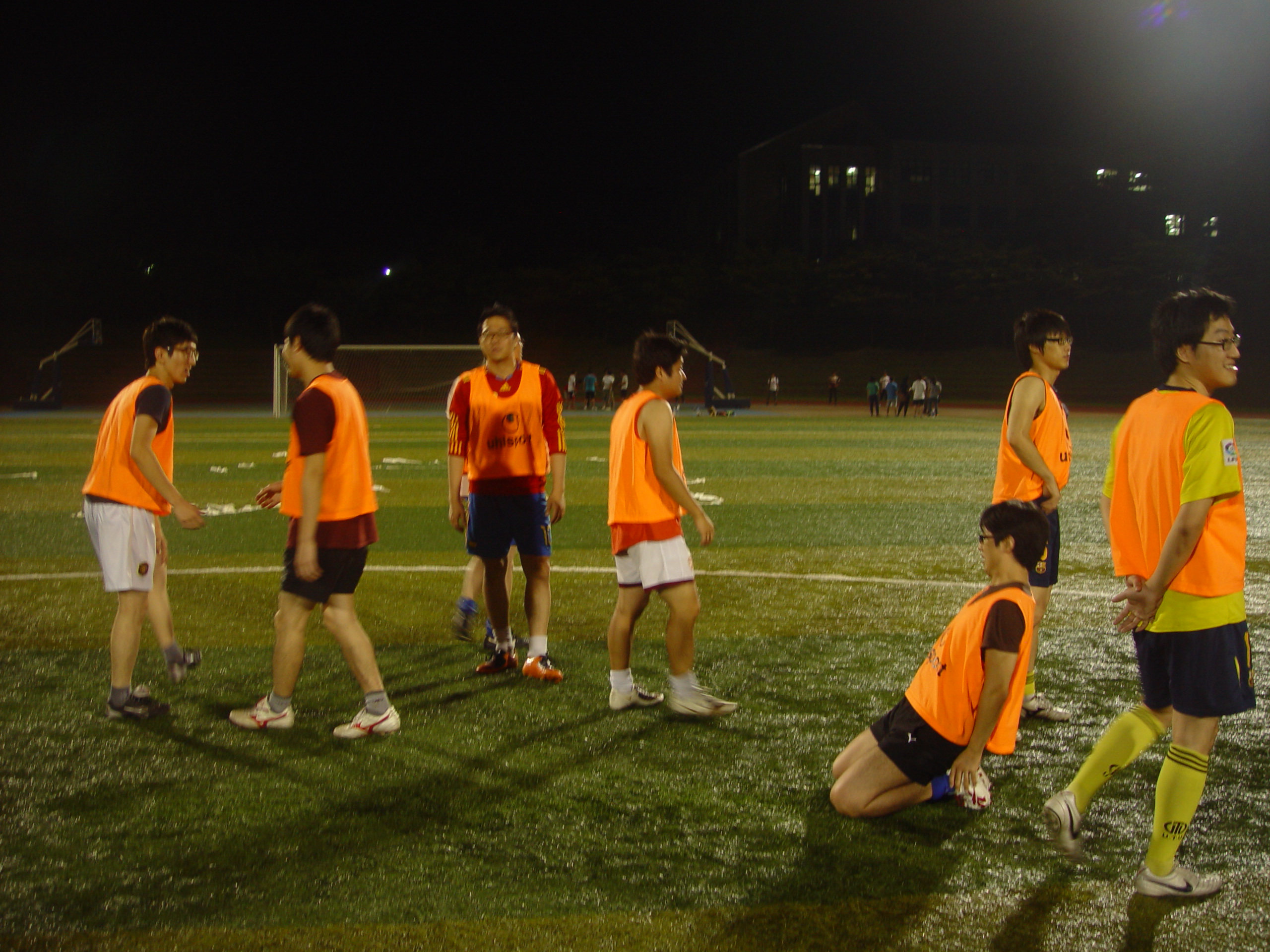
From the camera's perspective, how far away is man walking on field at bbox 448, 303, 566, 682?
18.0 feet

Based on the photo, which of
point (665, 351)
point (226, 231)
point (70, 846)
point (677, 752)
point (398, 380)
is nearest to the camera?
point (70, 846)

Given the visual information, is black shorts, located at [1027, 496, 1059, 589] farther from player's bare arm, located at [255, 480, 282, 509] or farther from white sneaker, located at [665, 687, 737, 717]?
player's bare arm, located at [255, 480, 282, 509]

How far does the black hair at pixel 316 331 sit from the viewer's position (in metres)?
4.29

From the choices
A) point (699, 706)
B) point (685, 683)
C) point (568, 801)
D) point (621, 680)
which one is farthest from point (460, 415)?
point (568, 801)

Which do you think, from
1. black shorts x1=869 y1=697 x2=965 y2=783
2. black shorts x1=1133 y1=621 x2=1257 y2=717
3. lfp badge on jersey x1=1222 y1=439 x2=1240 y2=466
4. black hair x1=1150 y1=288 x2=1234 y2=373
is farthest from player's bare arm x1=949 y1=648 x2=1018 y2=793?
black hair x1=1150 y1=288 x2=1234 y2=373

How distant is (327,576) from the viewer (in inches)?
171

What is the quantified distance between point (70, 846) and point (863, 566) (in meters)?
6.77

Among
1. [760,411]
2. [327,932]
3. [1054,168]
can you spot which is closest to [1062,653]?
[327,932]

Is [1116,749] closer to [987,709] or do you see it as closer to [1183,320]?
[987,709]

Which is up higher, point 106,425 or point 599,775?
point 106,425

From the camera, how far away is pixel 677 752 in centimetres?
430

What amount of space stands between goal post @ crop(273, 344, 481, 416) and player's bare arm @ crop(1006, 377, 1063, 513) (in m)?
34.0

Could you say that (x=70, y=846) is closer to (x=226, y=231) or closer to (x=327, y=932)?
(x=327, y=932)

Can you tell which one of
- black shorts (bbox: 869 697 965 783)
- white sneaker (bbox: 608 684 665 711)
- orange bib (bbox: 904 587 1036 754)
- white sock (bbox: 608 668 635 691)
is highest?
orange bib (bbox: 904 587 1036 754)
